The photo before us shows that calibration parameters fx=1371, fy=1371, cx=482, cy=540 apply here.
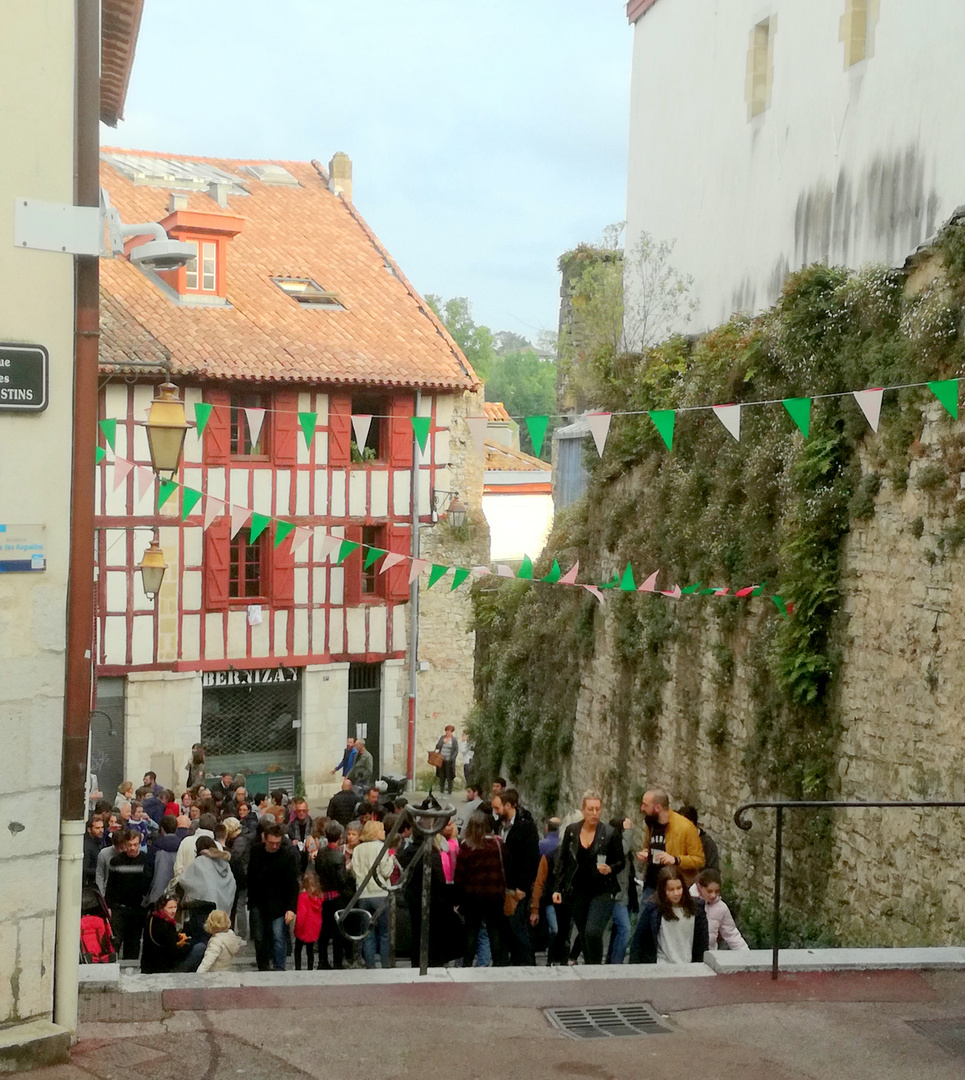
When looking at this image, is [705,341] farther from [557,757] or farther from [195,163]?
[195,163]

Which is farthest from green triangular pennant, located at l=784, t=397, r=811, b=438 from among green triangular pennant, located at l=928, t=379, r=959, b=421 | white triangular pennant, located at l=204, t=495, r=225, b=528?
white triangular pennant, located at l=204, t=495, r=225, b=528

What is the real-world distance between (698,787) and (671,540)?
2444 mm

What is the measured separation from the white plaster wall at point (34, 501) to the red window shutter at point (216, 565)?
17583 mm

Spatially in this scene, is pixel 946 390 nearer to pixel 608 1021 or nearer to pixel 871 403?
pixel 871 403

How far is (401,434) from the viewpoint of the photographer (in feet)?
79.9

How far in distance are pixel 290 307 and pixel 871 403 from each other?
16887 millimetres

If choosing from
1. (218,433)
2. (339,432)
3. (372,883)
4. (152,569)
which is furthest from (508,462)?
(372,883)

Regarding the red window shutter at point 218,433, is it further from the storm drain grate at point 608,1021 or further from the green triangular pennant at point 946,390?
the storm drain grate at point 608,1021

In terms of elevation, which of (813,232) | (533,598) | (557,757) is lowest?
(557,757)

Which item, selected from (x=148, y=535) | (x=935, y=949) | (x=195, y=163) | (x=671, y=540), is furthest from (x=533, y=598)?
(x=195, y=163)

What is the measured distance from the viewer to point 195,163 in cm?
2800

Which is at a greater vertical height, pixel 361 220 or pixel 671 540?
pixel 361 220

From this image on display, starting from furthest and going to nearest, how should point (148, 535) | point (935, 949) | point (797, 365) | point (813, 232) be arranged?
point (148, 535)
point (813, 232)
point (797, 365)
point (935, 949)

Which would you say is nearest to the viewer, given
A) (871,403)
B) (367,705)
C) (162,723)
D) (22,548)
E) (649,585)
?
(22,548)
